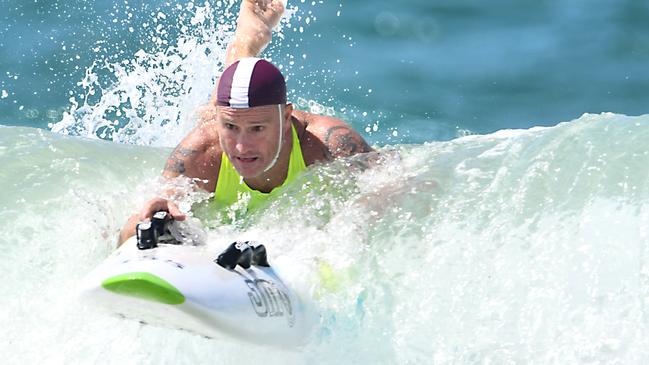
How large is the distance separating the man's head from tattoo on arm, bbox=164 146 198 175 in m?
0.30

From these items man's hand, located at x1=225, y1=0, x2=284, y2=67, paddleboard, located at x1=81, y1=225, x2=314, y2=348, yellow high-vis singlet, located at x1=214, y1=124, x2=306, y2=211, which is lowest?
paddleboard, located at x1=81, y1=225, x2=314, y2=348

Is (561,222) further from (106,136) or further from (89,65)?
(89,65)

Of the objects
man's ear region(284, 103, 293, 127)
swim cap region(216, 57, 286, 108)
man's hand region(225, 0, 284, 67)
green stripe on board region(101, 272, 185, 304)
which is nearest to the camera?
green stripe on board region(101, 272, 185, 304)

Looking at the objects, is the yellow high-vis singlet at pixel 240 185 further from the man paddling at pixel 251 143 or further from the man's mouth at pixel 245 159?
the man's mouth at pixel 245 159

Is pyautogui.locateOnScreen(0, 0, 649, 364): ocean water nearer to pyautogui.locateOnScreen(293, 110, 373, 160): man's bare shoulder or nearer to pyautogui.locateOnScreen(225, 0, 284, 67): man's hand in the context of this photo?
pyautogui.locateOnScreen(293, 110, 373, 160): man's bare shoulder

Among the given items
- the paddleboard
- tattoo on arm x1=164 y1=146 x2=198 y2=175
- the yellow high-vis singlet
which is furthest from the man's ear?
the paddleboard

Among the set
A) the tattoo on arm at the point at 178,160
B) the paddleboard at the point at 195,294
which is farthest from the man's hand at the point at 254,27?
the paddleboard at the point at 195,294

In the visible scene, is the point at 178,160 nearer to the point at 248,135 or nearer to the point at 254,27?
the point at 248,135

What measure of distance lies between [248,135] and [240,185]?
1.25 ft

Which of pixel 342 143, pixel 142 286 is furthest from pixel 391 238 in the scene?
pixel 142 286

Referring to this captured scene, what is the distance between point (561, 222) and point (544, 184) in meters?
0.22

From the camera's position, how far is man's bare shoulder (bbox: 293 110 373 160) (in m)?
4.08

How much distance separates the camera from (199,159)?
4016 millimetres

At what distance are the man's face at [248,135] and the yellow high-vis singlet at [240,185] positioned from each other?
9.4 inches
